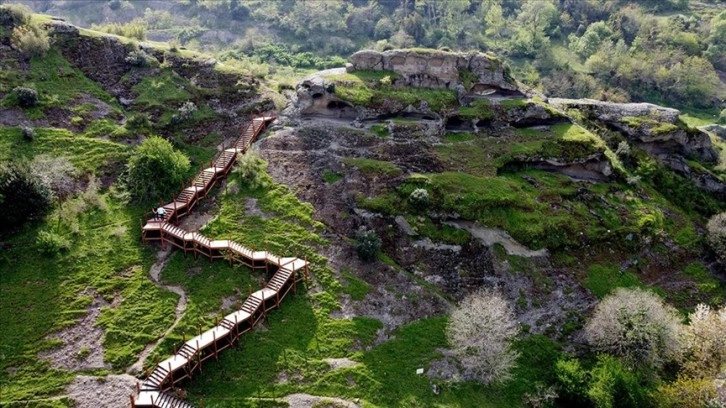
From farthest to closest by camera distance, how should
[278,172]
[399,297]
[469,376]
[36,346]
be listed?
[278,172] < [399,297] < [469,376] < [36,346]

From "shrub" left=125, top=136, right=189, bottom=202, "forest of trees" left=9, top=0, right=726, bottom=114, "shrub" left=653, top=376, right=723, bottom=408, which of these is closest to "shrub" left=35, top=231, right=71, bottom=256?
"shrub" left=125, top=136, right=189, bottom=202

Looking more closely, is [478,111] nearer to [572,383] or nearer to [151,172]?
[572,383]

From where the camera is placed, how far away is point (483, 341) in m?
31.6

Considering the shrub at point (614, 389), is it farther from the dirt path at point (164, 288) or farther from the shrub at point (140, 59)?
the shrub at point (140, 59)

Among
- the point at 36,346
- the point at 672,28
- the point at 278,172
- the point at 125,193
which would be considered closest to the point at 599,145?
the point at 278,172

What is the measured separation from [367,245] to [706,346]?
22888 millimetres

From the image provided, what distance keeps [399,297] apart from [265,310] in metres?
9.23

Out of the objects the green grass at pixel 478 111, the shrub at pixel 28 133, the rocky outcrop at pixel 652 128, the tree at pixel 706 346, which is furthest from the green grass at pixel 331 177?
the rocky outcrop at pixel 652 128

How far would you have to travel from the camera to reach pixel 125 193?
39906 millimetres

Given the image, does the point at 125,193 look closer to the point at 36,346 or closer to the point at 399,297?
the point at 36,346

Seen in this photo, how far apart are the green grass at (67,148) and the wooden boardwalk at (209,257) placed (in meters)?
7.31

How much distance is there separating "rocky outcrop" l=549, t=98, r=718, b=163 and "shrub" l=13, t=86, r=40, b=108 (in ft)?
163

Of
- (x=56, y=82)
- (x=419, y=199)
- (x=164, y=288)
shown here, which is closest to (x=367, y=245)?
(x=419, y=199)

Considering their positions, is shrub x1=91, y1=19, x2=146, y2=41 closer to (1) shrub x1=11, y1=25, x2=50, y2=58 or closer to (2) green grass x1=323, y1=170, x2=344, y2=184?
(1) shrub x1=11, y1=25, x2=50, y2=58
